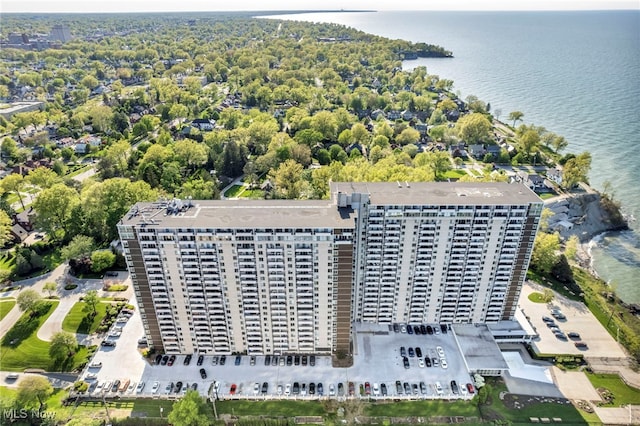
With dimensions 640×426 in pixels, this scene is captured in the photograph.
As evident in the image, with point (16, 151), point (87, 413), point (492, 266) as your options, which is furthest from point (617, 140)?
point (16, 151)

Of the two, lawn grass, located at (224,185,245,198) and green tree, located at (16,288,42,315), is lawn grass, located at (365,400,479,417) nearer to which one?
green tree, located at (16,288,42,315)

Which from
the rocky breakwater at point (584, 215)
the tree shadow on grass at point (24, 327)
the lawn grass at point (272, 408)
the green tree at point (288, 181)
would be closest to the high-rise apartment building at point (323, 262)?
the lawn grass at point (272, 408)

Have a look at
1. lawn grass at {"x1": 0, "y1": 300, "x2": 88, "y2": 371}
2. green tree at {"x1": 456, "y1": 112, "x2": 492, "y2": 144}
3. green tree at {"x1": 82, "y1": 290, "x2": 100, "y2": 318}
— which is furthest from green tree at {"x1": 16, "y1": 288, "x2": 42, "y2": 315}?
green tree at {"x1": 456, "y1": 112, "x2": 492, "y2": 144}

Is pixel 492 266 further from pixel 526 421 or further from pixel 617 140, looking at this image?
pixel 617 140

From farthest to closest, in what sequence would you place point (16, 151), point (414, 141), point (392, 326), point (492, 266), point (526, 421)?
point (414, 141)
point (16, 151)
point (392, 326)
point (492, 266)
point (526, 421)

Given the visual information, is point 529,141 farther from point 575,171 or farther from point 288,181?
point 288,181

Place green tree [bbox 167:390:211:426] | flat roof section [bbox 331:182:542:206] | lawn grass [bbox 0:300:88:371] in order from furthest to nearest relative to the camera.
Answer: lawn grass [bbox 0:300:88:371]
flat roof section [bbox 331:182:542:206]
green tree [bbox 167:390:211:426]

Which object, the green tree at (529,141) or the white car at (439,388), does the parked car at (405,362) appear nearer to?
the white car at (439,388)
